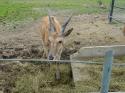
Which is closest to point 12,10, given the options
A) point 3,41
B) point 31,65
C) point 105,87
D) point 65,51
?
point 3,41

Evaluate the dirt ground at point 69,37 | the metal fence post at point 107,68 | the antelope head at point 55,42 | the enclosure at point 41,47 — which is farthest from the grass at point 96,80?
the metal fence post at point 107,68

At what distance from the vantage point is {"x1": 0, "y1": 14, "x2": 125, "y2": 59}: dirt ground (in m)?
10.3

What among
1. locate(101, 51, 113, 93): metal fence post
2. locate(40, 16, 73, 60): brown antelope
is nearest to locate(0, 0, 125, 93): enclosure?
locate(40, 16, 73, 60): brown antelope

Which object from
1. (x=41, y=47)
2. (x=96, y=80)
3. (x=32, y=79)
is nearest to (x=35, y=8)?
(x=41, y=47)

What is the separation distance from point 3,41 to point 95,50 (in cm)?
358

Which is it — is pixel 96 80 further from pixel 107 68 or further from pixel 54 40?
pixel 107 68

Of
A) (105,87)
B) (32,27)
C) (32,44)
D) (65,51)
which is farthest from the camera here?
(32,27)

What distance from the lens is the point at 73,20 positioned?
14727mm

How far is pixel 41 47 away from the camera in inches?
421

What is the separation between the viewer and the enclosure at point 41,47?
7793 millimetres

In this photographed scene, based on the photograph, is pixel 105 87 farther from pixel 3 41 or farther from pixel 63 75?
pixel 3 41

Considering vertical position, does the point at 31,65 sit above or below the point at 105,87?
below

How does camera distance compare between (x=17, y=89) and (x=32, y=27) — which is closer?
(x=17, y=89)

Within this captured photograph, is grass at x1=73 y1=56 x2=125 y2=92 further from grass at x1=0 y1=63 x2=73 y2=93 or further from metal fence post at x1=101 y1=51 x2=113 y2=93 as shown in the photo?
metal fence post at x1=101 y1=51 x2=113 y2=93
